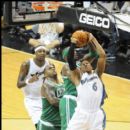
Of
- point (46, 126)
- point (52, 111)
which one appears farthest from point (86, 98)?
point (46, 126)

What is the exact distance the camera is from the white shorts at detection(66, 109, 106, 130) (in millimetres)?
4871

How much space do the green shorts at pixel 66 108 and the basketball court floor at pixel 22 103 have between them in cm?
268

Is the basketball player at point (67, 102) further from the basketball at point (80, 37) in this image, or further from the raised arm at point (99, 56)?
the basketball at point (80, 37)

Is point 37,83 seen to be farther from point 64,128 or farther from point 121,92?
point 121,92

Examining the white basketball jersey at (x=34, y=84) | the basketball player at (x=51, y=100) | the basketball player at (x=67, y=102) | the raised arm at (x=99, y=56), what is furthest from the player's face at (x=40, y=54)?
the raised arm at (x=99, y=56)

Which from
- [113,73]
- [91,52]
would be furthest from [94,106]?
[113,73]

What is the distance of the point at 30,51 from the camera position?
13.0m

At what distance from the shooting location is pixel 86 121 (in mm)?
4871

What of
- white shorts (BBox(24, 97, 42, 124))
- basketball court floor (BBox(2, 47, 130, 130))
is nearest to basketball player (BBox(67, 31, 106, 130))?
white shorts (BBox(24, 97, 42, 124))

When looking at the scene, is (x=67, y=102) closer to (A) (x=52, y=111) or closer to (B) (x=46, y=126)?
(A) (x=52, y=111)

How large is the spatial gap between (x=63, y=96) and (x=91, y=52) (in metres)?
0.59

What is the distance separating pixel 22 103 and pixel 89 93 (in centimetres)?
434

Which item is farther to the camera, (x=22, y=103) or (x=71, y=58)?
(x=22, y=103)

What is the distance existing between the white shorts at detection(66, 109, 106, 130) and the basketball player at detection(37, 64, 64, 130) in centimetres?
46
